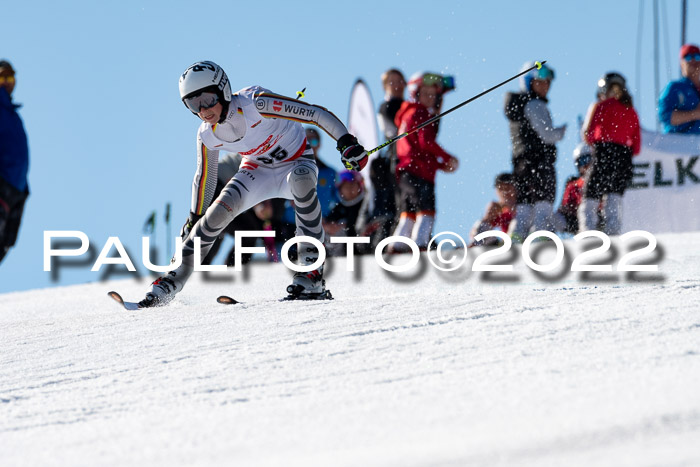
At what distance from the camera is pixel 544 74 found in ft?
26.7

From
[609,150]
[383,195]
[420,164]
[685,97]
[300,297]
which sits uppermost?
[685,97]

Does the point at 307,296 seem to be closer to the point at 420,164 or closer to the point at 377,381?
the point at 377,381

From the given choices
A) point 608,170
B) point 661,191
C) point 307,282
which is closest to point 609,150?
point 608,170

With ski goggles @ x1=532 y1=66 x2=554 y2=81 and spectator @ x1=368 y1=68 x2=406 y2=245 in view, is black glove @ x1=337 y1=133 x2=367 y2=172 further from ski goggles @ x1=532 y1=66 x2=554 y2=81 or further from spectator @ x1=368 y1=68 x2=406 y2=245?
spectator @ x1=368 y1=68 x2=406 y2=245

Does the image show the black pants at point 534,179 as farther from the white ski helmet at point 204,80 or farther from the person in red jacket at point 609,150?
the white ski helmet at point 204,80

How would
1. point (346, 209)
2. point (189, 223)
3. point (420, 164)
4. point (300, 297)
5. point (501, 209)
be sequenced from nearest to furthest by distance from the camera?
1. point (300, 297)
2. point (189, 223)
3. point (420, 164)
4. point (346, 209)
5. point (501, 209)

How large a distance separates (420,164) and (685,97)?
2.49 meters

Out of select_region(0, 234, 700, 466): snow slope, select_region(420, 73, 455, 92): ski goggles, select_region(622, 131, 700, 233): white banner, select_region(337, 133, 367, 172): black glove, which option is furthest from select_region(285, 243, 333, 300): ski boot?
select_region(622, 131, 700, 233): white banner

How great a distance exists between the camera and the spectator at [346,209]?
29.1 ft


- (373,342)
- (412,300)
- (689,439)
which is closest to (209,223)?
(412,300)

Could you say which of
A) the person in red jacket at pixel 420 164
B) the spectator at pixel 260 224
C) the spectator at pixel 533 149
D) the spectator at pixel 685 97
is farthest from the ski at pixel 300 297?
the spectator at pixel 685 97

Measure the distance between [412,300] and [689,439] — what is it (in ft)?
9.23

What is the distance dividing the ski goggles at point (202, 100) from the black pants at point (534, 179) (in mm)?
3705

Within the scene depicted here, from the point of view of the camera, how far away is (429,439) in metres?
2.52
